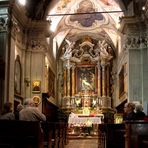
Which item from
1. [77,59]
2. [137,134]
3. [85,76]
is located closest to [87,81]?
[85,76]

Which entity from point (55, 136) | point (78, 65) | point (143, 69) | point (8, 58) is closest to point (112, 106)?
point (78, 65)

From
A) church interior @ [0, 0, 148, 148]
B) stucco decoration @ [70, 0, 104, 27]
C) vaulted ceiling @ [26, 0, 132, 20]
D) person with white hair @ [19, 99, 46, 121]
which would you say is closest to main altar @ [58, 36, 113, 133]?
church interior @ [0, 0, 148, 148]

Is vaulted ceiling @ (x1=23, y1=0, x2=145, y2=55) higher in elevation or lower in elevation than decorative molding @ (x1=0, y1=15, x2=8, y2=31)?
higher

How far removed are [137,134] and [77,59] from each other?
1962cm

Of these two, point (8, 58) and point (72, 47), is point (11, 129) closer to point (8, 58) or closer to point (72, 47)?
point (8, 58)

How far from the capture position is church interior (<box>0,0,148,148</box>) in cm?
1396

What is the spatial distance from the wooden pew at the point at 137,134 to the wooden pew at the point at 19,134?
1.54 meters

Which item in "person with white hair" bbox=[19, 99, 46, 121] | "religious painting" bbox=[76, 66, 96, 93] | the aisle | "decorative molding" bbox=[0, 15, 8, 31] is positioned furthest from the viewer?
"religious painting" bbox=[76, 66, 96, 93]

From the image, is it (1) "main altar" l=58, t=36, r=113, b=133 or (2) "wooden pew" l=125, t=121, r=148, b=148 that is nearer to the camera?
(2) "wooden pew" l=125, t=121, r=148, b=148

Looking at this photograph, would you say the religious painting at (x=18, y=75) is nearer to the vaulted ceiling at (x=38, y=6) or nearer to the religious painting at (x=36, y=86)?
the religious painting at (x=36, y=86)

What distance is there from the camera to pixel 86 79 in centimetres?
2577

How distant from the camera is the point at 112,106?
2508 cm

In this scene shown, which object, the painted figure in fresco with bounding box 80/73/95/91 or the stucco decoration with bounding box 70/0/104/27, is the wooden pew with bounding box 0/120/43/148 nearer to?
the stucco decoration with bounding box 70/0/104/27

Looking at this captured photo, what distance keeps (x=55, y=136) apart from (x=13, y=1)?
6262 millimetres
